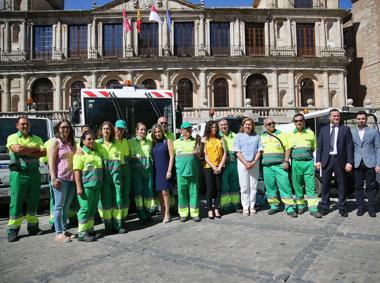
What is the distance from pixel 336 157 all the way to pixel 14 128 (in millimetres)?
7661

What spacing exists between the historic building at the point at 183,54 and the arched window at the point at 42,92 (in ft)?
0.29

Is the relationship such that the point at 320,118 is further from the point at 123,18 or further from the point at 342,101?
the point at 123,18

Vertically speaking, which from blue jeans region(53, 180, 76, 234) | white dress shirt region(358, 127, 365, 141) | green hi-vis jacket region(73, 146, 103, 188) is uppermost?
white dress shirt region(358, 127, 365, 141)

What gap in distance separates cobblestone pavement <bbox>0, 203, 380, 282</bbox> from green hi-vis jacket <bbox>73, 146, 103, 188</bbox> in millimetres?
984

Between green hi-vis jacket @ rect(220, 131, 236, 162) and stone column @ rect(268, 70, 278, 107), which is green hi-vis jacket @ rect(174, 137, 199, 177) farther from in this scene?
stone column @ rect(268, 70, 278, 107)

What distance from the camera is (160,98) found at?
831cm

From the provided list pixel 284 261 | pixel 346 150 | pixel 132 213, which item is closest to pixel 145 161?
pixel 132 213

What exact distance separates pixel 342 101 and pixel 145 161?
88.9 feet

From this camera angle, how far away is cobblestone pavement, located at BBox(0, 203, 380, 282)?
3.59 metres


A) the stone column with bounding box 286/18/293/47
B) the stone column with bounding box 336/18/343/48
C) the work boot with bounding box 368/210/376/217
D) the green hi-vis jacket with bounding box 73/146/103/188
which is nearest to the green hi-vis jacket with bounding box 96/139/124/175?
the green hi-vis jacket with bounding box 73/146/103/188

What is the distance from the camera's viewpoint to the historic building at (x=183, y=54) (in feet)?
90.5

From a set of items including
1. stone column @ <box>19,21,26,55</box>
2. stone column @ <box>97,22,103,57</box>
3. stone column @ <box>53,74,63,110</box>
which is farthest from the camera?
stone column @ <box>97,22,103,57</box>

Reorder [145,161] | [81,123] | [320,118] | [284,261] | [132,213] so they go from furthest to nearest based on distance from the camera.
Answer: [320,118]
[81,123]
[132,213]
[145,161]
[284,261]

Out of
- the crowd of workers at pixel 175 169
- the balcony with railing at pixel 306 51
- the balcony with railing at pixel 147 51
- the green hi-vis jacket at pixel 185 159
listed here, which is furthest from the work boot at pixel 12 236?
the balcony with railing at pixel 306 51
